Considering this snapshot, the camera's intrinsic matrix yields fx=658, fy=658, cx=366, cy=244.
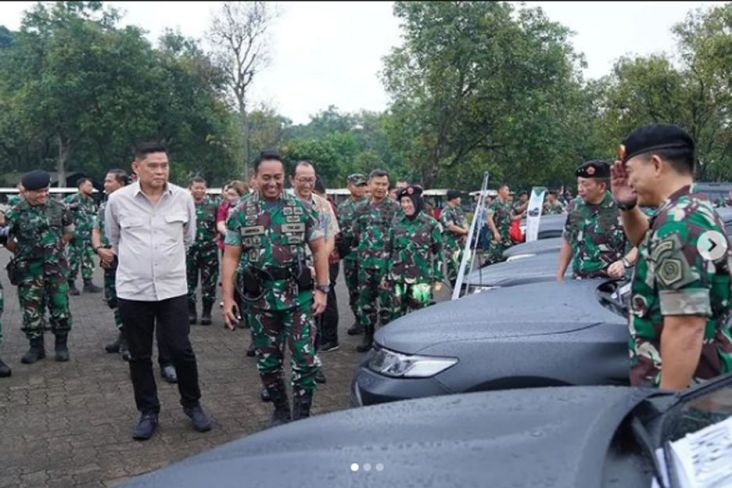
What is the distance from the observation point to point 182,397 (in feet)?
15.3

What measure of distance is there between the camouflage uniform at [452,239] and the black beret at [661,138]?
7.45 meters

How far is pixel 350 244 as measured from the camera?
741 cm

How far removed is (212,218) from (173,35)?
37322mm

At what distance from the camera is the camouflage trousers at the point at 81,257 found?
35.7ft

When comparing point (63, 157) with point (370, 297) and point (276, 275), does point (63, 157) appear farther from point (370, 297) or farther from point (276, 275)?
point (276, 275)

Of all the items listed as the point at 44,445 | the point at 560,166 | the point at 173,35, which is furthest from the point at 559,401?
the point at 173,35

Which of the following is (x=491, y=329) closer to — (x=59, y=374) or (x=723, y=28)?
(x=59, y=374)

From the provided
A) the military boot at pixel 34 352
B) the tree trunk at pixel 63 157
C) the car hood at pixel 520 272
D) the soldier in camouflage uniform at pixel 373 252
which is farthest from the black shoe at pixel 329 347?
the tree trunk at pixel 63 157

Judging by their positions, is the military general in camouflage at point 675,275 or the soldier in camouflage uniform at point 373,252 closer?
the military general in camouflage at point 675,275

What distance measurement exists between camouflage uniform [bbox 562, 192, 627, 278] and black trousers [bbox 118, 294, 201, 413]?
126 inches

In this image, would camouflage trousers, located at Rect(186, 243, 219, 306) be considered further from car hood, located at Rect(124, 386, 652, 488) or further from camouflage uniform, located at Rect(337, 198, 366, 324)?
car hood, located at Rect(124, 386, 652, 488)

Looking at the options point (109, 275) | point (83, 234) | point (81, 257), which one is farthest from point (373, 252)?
point (81, 257)

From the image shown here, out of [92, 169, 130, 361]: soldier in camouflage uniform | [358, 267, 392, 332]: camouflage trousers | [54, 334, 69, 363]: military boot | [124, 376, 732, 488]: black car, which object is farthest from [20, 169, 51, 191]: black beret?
[124, 376, 732, 488]: black car

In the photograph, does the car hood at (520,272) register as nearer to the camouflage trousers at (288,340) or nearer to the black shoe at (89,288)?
the camouflage trousers at (288,340)
